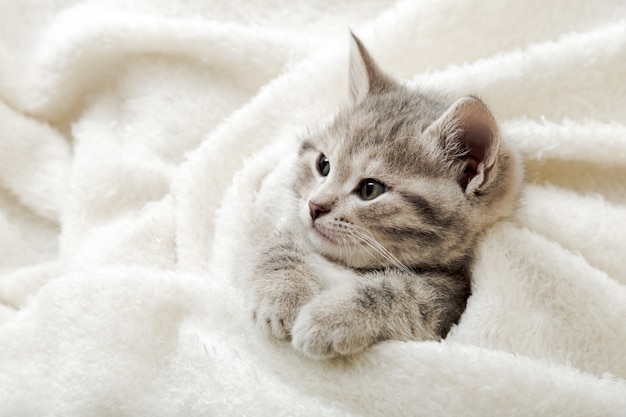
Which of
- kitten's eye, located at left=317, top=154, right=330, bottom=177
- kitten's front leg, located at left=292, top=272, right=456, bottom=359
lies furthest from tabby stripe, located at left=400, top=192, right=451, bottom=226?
kitten's eye, located at left=317, top=154, right=330, bottom=177

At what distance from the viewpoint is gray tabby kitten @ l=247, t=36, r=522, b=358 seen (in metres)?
1.10

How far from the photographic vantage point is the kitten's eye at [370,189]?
1225mm

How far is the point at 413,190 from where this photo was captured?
119 cm

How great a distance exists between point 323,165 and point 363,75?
9.7 inches

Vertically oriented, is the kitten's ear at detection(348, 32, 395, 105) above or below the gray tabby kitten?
above

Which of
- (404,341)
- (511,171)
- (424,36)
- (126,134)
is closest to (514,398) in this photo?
(404,341)

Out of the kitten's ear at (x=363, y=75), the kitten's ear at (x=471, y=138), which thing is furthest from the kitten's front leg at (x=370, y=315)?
the kitten's ear at (x=363, y=75)

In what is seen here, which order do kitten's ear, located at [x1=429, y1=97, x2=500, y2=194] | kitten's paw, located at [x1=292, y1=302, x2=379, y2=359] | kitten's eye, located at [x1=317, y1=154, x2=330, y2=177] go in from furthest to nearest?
kitten's eye, located at [x1=317, y1=154, x2=330, y2=177], kitten's ear, located at [x1=429, y1=97, x2=500, y2=194], kitten's paw, located at [x1=292, y1=302, x2=379, y2=359]

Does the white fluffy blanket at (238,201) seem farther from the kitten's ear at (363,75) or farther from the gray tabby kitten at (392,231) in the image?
the kitten's ear at (363,75)

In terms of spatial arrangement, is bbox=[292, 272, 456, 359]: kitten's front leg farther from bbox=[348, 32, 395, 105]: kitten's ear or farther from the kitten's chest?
bbox=[348, 32, 395, 105]: kitten's ear

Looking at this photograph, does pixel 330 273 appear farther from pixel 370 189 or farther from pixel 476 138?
pixel 476 138

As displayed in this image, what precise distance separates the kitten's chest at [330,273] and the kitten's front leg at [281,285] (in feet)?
0.06

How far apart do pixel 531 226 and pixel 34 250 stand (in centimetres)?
139

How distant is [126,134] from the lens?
6.23 feet
